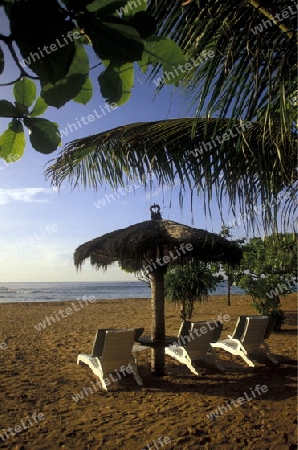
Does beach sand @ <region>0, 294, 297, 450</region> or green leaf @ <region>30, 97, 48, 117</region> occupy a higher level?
green leaf @ <region>30, 97, 48, 117</region>

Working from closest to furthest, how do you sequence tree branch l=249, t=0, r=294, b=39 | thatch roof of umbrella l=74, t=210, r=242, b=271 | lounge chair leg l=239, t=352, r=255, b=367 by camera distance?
tree branch l=249, t=0, r=294, b=39, thatch roof of umbrella l=74, t=210, r=242, b=271, lounge chair leg l=239, t=352, r=255, b=367

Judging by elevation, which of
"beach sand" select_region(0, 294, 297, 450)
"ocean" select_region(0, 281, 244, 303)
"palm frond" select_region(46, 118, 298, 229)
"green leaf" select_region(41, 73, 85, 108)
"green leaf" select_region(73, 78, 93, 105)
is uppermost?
"palm frond" select_region(46, 118, 298, 229)

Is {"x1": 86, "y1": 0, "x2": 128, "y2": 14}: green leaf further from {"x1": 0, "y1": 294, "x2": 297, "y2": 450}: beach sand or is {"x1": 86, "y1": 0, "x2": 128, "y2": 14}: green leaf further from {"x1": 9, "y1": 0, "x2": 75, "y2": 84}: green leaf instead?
{"x1": 0, "y1": 294, "x2": 297, "y2": 450}: beach sand

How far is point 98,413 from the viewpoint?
4.57m

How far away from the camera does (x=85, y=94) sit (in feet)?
2.53

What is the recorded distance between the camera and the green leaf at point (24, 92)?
720 millimetres

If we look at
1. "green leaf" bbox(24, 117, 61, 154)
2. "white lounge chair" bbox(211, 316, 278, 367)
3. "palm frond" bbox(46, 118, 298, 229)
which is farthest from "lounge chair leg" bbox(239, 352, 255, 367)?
"green leaf" bbox(24, 117, 61, 154)

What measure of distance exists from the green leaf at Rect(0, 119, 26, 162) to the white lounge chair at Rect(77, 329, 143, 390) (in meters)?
5.20

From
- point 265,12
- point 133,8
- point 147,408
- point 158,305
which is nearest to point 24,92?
point 133,8

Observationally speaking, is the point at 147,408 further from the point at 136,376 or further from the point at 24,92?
the point at 24,92

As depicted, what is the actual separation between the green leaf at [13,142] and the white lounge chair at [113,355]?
5196 millimetres

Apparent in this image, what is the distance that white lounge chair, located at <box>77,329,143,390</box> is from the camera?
5.68 metres

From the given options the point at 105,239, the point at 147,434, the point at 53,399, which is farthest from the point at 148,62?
the point at 105,239

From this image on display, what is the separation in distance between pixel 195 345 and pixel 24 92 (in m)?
6.51
